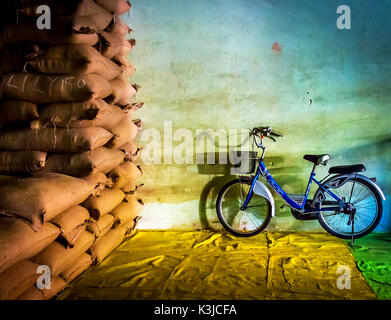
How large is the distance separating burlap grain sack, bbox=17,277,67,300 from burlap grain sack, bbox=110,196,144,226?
3.21ft

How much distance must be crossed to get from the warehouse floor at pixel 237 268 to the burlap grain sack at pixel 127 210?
0.32m

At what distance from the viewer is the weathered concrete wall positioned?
384 cm

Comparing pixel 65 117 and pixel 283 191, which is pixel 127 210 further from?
pixel 283 191

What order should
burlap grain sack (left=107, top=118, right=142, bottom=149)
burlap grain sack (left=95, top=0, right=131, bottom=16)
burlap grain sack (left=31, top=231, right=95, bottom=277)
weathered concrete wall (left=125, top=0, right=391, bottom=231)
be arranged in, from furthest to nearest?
weathered concrete wall (left=125, top=0, right=391, bottom=231) < burlap grain sack (left=107, top=118, right=142, bottom=149) < burlap grain sack (left=95, top=0, right=131, bottom=16) < burlap grain sack (left=31, top=231, right=95, bottom=277)

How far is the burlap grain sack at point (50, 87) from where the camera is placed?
9.45ft

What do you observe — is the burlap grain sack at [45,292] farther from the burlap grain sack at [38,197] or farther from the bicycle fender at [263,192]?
the bicycle fender at [263,192]

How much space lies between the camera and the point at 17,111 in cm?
297

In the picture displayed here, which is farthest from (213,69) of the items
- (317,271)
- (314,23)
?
(317,271)

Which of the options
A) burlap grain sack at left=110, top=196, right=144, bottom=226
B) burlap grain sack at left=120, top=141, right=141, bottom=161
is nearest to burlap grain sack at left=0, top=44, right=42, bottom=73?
burlap grain sack at left=120, top=141, right=141, bottom=161

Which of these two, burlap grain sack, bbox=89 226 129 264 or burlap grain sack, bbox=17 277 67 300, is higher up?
burlap grain sack, bbox=89 226 129 264

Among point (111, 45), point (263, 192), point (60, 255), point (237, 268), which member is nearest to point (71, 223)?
point (60, 255)

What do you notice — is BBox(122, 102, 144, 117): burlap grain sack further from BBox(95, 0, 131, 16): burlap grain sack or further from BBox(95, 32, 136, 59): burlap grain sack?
BBox(95, 0, 131, 16): burlap grain sack

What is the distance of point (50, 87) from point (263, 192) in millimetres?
2413

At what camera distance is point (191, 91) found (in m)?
4.14
